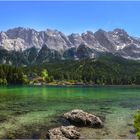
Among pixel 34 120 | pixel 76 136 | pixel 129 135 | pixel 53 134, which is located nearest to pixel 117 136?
pixel 129 135

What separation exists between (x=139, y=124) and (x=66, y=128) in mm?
13937

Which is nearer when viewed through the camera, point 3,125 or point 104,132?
point 104,132

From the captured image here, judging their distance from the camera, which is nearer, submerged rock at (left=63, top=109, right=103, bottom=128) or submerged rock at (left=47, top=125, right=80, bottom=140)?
submerged rock at (left=47, top=125, right=80, bottom=140)

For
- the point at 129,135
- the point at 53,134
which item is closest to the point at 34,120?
the point at 53,134

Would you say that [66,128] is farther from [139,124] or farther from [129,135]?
[139,124]

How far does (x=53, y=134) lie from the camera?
39.4m

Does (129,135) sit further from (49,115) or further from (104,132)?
(49,115)

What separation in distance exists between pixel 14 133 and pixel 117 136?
15327 mm

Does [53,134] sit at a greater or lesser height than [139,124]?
lesser

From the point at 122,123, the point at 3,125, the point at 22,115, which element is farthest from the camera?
the point at 22,115

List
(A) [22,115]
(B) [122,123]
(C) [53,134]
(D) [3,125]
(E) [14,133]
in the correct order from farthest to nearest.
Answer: (A) [22,115] → (B) [122,123] → (D) [3,125] → (E) [14,133] → (C) [53,134]

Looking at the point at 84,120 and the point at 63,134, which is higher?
the point at 84,120

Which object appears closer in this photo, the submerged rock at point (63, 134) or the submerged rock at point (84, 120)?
the submerged rock at point (63, 134)

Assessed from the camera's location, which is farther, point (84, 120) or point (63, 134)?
point (84, 120)
